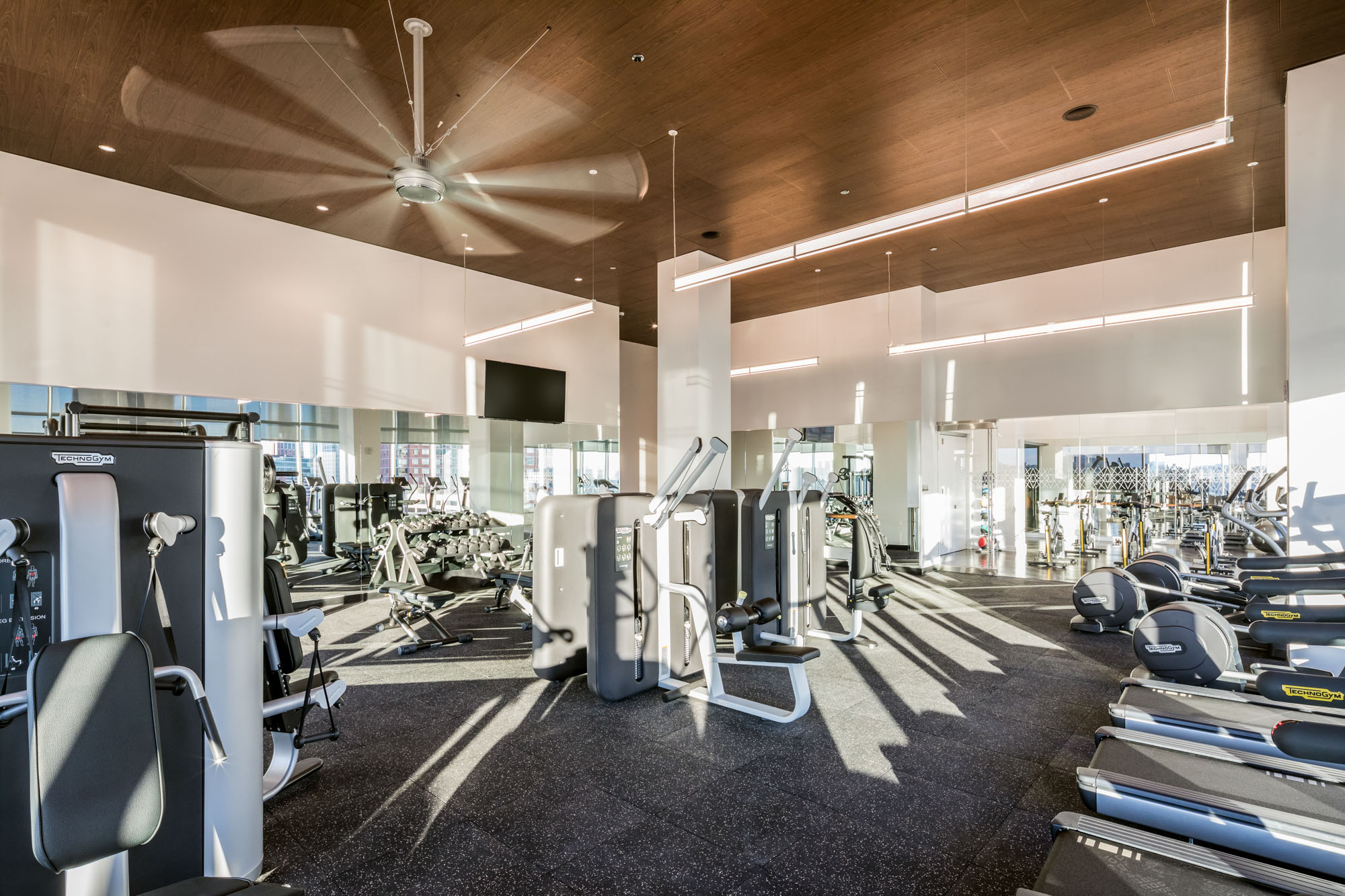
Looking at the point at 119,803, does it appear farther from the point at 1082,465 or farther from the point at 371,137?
the point at 1082,465

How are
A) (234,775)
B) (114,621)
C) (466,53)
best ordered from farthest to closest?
(466,53), (234,775), (114,621)

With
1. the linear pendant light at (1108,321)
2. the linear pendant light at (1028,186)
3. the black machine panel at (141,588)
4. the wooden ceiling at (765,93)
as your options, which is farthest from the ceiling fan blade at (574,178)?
the black machine panel at (141,588)

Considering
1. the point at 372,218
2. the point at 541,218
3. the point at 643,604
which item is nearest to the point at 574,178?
the point at 541,218

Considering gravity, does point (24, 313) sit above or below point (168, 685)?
above

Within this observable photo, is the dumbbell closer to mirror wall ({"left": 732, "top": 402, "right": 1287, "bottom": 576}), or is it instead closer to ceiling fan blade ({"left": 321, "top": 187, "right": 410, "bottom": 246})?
ceiling fan blade ({"left": 321, "top": 187, "right": 410, "bottom": 246})

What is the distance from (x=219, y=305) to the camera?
19.9 ft

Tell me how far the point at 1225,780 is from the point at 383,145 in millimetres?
6249

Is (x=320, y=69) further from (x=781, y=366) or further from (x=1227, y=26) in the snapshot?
(x=781, y=366)

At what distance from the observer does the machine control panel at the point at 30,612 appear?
1698 mm

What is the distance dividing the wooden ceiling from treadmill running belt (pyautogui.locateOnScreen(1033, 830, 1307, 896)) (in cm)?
404

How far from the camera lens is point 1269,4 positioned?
3.66 m

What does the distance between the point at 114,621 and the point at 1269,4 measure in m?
5.94

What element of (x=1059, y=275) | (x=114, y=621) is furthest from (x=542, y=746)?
(x=1059, y=275)

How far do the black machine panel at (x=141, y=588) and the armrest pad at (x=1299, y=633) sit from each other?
405 centimetres
